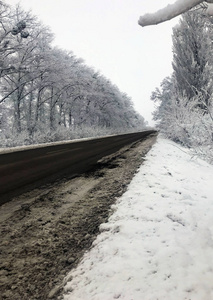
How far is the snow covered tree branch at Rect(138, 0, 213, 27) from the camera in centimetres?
143

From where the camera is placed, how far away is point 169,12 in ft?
4.81

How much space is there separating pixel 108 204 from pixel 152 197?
79 centimetres

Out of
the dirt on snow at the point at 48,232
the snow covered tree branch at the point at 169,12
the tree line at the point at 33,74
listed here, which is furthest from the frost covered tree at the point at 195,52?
the snow covered tree branch at the point at 169,12

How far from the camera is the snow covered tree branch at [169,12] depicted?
1428 millimetres

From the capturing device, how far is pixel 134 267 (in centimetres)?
191

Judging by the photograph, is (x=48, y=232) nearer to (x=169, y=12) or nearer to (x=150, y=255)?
(x=150, y=255)

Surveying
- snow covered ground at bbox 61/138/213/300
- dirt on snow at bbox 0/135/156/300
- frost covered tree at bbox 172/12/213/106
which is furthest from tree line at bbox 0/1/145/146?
snow covered ground at bbox 61/138/213/300

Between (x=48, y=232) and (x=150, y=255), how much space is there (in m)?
1.15

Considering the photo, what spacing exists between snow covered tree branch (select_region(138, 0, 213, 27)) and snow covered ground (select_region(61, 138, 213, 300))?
1920 mm

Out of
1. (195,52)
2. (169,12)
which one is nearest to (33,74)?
(195,52)

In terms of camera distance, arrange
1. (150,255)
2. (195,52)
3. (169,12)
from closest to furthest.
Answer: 1. (169,12)
2. (150,255)
3. (195,52)

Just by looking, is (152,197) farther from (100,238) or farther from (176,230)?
(100,238)

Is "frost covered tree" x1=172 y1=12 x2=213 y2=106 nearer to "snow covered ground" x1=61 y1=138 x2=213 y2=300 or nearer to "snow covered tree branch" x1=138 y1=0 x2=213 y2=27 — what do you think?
"snow covered ground" x1=61 y1=138 x2=213 y2=300

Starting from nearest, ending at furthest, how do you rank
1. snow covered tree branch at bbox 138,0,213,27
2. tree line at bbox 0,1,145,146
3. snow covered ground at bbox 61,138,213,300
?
snow covered tree branch at bbox 138,0,213,27 < snow covered ground at bbox 61,138,213,300 < tree line at bbox 0,1,145,146
